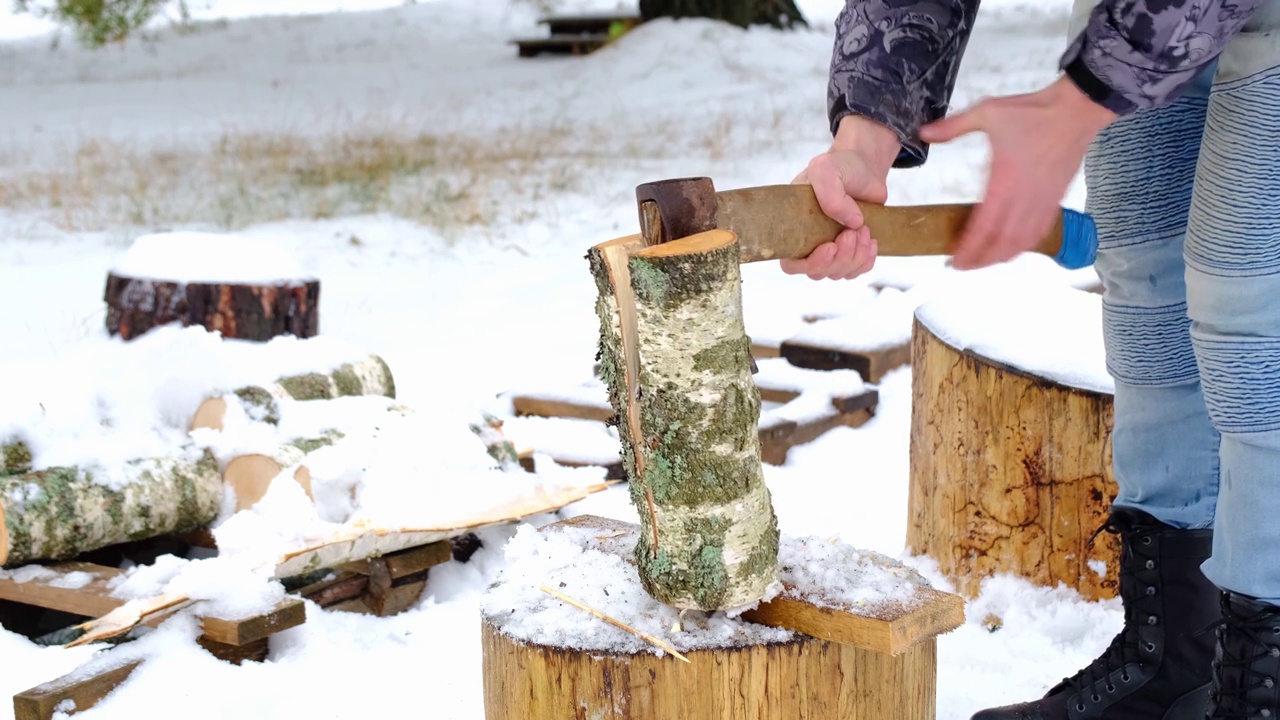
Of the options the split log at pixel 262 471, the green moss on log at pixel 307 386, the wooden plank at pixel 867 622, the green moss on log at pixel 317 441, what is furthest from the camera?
the green moss on log at pixel 307 386

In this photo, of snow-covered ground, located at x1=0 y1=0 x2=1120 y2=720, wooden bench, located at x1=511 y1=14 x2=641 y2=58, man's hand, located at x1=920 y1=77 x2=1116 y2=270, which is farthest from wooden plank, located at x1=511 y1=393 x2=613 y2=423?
wooden bench, located at x1=511 y1=14 x2=641 y2=58

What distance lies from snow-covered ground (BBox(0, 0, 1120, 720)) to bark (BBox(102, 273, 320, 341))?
1.53 ft

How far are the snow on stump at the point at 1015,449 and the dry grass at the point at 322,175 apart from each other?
4764mm

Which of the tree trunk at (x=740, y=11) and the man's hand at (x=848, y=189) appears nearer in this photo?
the man's hand at (x=848, y=189)

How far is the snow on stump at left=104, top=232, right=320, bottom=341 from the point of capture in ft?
12.6

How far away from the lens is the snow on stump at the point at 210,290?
151 inches

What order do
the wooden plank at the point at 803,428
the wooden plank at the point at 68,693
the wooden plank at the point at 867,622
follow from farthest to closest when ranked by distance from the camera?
1. the wooden plank at the point at 803,428
2. the wooden plank at the point at 68,693
3. the wooden plank at the point at 867,622

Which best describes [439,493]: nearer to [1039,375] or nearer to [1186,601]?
[1039,375]

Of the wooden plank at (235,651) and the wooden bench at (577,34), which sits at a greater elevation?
the wooden bench at (577,34)

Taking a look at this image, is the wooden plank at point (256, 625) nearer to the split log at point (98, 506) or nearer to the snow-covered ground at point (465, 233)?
the snow-covered ground at point (465, 233)

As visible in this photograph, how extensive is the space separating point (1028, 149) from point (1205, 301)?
32 centimetres

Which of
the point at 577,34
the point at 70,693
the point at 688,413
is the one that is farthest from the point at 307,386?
the point at 577,34

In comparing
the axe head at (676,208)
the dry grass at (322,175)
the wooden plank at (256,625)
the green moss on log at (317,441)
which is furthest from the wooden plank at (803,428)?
the dry grass at (322,175)

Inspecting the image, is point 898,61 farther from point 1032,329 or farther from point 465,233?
point 465,233
